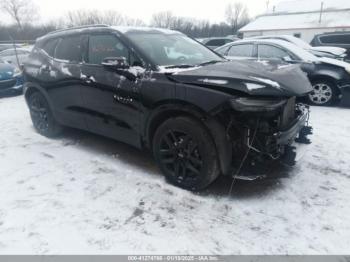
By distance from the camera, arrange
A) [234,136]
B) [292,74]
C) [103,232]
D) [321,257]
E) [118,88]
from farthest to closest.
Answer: [118,88] → [292,74] → [234,136] → [103,232] → [321,257]

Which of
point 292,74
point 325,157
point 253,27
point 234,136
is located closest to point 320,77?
point 325,157

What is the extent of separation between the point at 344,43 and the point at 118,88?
1201 cm

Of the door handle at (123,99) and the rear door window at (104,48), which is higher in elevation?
the rear door window at (104,48)

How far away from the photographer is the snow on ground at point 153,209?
8.44 ft

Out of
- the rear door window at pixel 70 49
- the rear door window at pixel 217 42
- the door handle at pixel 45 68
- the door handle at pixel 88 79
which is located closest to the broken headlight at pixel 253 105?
the door handle at pixel 88 79

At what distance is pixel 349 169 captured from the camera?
3.84 meters

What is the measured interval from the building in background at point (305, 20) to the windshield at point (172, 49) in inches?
1183

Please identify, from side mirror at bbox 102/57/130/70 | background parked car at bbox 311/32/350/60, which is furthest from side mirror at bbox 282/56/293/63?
background parked car at bbox 311/32/350/60

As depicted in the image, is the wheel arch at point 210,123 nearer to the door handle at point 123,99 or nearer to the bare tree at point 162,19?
the door handle at point 123,99

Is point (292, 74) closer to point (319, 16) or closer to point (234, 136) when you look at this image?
point (234, 136)

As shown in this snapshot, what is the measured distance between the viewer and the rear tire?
199 inches

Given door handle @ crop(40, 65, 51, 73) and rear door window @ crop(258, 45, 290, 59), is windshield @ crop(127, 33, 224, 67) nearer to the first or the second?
door handle @ crop(40, 65, 51, 73)

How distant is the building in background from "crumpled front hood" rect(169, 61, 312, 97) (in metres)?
30.8

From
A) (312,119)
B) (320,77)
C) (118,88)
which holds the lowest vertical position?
(312,119)
